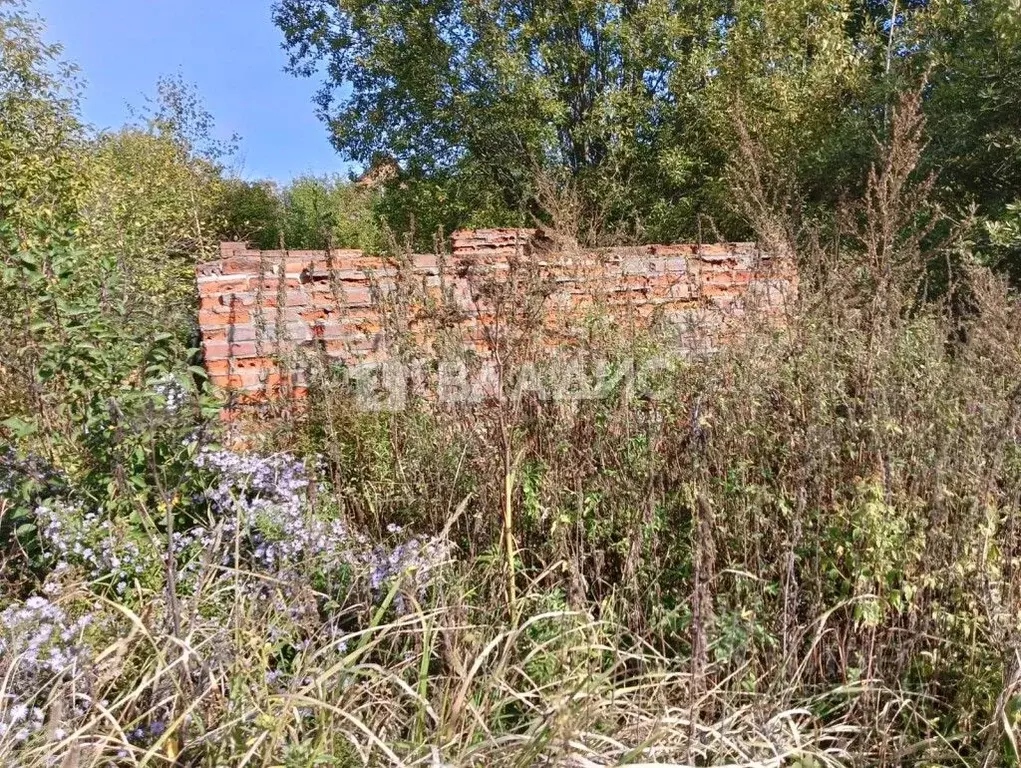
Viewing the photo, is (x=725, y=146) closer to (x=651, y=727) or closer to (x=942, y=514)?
(x=942, y=514)

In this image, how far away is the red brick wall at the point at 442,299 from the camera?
3.31m

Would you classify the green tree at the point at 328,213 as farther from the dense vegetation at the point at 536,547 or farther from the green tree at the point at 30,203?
the dense vegetation at the point at 536,547

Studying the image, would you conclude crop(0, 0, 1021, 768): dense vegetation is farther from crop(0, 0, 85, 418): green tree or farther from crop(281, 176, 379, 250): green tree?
crop(281, 176, 379, 250): green tree

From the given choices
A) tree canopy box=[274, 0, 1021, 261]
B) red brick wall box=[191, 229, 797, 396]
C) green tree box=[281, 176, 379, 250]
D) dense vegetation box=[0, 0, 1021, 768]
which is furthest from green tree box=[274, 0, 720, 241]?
dense vegetation box=[0, 0, 1021, 768]

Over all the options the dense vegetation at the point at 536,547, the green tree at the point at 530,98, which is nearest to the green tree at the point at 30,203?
the dense vegetation at the point at 536,547

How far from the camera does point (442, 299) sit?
3.31 metres

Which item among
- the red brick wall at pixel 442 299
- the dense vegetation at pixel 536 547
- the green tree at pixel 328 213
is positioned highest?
the green tree at pixel 328 213

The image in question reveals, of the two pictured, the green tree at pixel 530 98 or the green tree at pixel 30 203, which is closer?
the green tree at pixel 30 203

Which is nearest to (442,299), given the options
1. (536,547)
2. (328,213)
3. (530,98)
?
(536,547)

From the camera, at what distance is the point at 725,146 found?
9664 mm

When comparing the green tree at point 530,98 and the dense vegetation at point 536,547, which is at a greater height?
the green tree at point 530,98

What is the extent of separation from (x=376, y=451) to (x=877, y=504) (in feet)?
6.24

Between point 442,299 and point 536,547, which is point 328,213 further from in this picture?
point 536,547

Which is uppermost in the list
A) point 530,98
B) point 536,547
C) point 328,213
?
point 530,98
